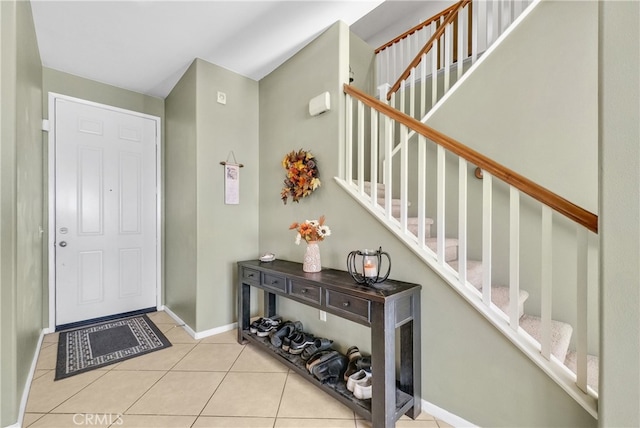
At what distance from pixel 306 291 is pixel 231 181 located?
156cm

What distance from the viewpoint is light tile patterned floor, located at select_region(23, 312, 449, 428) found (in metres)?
1.58

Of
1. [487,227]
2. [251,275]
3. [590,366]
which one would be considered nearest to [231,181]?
[251,275]

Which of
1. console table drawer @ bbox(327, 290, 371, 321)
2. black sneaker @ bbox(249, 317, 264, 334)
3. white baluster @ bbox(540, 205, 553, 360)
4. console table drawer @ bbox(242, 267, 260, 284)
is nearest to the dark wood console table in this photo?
console table drawer @ bbox(327, 290, 371, 321)

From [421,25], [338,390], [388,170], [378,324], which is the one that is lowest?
[338,390]

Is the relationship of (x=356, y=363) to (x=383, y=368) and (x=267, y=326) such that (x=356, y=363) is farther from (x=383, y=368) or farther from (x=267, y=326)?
(x=267, y=326)

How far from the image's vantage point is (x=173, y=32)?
2287 millimetres

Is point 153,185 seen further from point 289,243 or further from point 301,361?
point 301,361

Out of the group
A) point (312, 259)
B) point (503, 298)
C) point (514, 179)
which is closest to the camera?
point (514, 179)

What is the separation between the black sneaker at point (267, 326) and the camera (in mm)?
2397

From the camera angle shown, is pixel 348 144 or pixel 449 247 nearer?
pixel 449 247

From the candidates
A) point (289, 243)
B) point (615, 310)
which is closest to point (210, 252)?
point (289, 243)

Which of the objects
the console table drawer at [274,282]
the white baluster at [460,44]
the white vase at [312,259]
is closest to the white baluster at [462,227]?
the white vase at [312,259]

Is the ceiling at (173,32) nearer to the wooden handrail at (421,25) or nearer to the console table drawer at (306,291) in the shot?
the wooden handrail at (421,25)

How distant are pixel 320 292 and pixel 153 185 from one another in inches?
110
